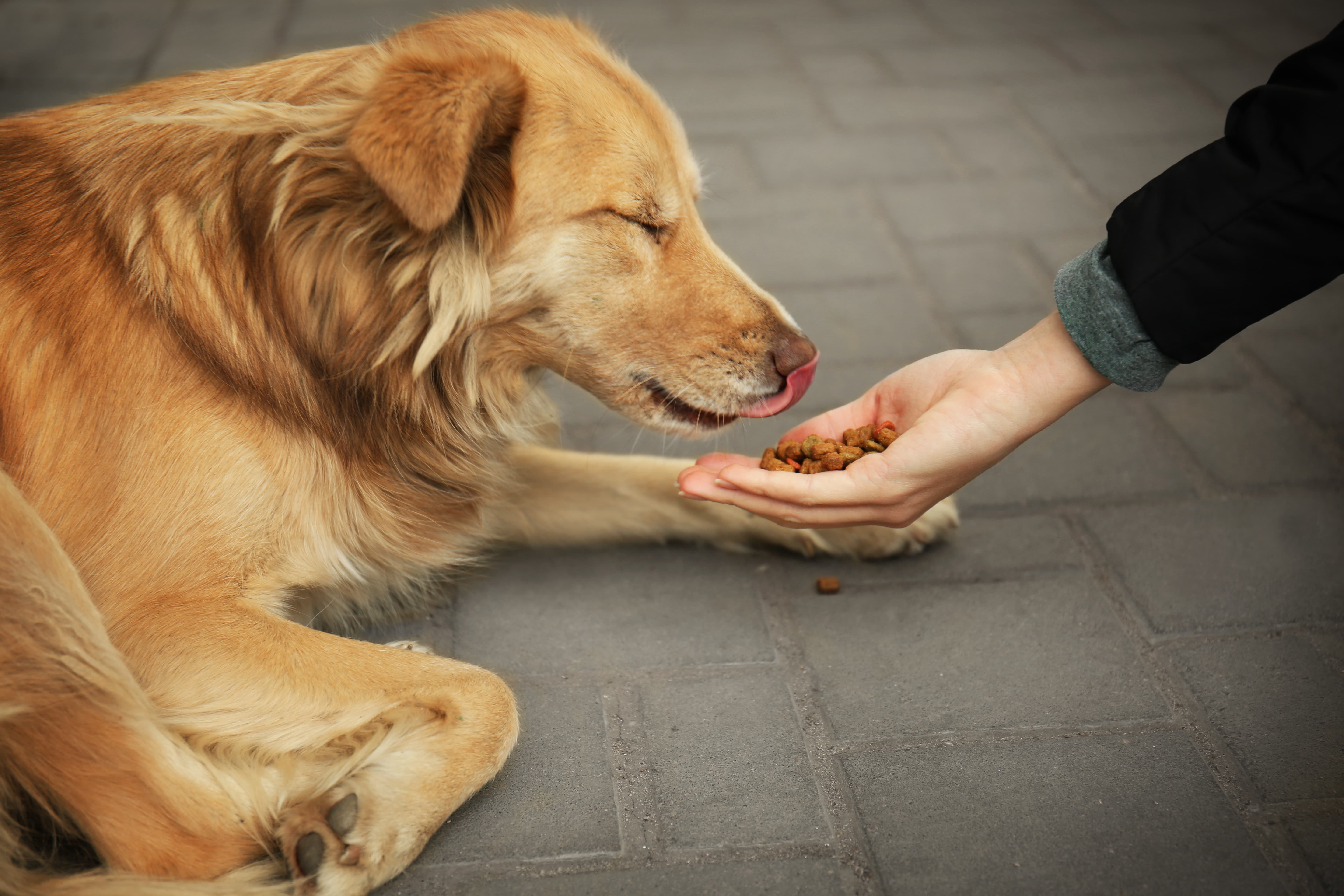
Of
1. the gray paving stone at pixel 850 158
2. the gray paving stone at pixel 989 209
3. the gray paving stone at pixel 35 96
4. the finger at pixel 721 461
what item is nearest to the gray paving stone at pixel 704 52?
the gray paving stone at pixel 850 158

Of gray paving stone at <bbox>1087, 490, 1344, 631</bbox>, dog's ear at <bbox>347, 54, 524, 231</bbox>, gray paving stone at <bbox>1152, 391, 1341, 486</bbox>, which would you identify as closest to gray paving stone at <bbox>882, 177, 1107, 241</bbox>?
gray paving stone at <bbox>1152, 391, 1341, 486</bbox>

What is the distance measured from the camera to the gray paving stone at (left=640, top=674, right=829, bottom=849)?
6.40ft

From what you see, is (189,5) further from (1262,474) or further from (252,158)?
(1262,474)

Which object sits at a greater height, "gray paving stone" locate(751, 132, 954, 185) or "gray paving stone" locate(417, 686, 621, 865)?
"gray paving stone" locate(751, 132, 954, 185)

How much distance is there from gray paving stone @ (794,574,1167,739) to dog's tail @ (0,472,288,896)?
120 centimetres

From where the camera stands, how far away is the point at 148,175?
A: 6.82 feet

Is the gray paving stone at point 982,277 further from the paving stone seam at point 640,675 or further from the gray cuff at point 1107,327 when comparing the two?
the paving stone seam at point 640,675

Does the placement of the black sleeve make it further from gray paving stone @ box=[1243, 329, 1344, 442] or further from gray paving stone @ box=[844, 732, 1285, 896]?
gray paving stone @ box=[1243, 329, 1344, 442]

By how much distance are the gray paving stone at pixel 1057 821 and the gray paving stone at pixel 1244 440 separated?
1.13 meters

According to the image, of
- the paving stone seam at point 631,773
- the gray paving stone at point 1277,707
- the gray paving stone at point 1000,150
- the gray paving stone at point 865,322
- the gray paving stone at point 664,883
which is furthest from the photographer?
the gray paving stone at point 1000,150

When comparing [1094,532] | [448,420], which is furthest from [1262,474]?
[448,420]

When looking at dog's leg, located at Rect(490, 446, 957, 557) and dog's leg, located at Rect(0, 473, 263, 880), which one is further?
dog's leg, located at Rect(490, 446, 957, 557)

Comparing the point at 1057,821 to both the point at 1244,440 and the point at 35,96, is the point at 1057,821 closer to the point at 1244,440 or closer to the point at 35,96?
the point at 1244,440

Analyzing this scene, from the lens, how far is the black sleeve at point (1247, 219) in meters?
1.89
